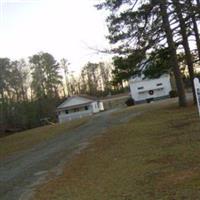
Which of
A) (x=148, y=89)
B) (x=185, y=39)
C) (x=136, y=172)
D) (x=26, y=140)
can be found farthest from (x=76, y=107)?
(x=136, y=172)

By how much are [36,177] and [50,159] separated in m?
3.91

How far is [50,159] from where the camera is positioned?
56.4 ft

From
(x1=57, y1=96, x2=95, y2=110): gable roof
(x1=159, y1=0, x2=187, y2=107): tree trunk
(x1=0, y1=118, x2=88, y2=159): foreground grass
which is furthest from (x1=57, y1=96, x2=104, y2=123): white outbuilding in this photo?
(x1=159, y1=0, x2=187, y2=107): tree trunk

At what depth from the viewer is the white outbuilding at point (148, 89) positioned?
221ft

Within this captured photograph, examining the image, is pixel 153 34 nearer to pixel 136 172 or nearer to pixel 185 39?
pixel 185 39

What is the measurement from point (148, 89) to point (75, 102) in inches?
516

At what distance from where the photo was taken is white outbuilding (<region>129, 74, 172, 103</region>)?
221ft

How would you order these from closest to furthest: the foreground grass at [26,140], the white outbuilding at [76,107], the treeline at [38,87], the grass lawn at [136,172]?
the grass lawn at [136,172] < the foreground grass at [26,140] < the treeline at [38,87] < the white outbuilding at [76,107]

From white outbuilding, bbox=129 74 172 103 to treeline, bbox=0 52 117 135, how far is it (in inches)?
237

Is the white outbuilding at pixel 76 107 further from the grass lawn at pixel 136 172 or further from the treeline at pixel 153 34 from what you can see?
the grass lawn at pixel 136 172

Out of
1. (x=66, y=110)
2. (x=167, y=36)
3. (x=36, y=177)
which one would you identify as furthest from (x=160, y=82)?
(x=36, y=177)

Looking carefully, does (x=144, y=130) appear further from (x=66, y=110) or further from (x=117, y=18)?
(x=66, y=110)

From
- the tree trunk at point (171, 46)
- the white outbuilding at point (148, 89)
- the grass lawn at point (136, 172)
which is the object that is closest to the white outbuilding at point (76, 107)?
the white outbuilding at point (148, 89)

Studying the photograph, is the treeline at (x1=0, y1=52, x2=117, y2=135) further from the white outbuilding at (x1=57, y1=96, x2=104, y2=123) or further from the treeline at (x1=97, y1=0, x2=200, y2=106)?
the treeline at (x1=97, y1=0, x2=200, y2=106)
